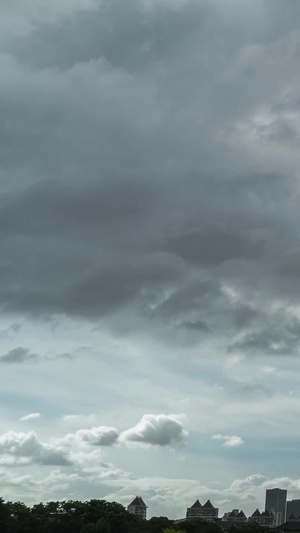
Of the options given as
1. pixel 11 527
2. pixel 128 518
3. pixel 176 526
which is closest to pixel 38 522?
pixel 11 527

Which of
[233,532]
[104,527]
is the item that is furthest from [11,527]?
[233,532]

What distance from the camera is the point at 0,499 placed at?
187m

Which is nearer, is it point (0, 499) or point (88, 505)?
point (0, 499)

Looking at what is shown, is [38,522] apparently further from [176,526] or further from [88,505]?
[176,526]

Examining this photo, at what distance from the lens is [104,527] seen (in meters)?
180

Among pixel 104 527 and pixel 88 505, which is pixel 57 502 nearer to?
pixel 88 505

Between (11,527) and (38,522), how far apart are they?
9193 millimetres

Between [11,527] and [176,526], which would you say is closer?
[11,527]

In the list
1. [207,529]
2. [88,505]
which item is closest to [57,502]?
[88,505]

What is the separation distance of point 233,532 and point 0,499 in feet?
199

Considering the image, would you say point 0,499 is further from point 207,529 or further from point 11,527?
point 207,529

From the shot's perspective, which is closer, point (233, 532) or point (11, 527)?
point (11, 527)

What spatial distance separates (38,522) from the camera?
616 feet

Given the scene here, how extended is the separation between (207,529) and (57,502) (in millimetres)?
39604
